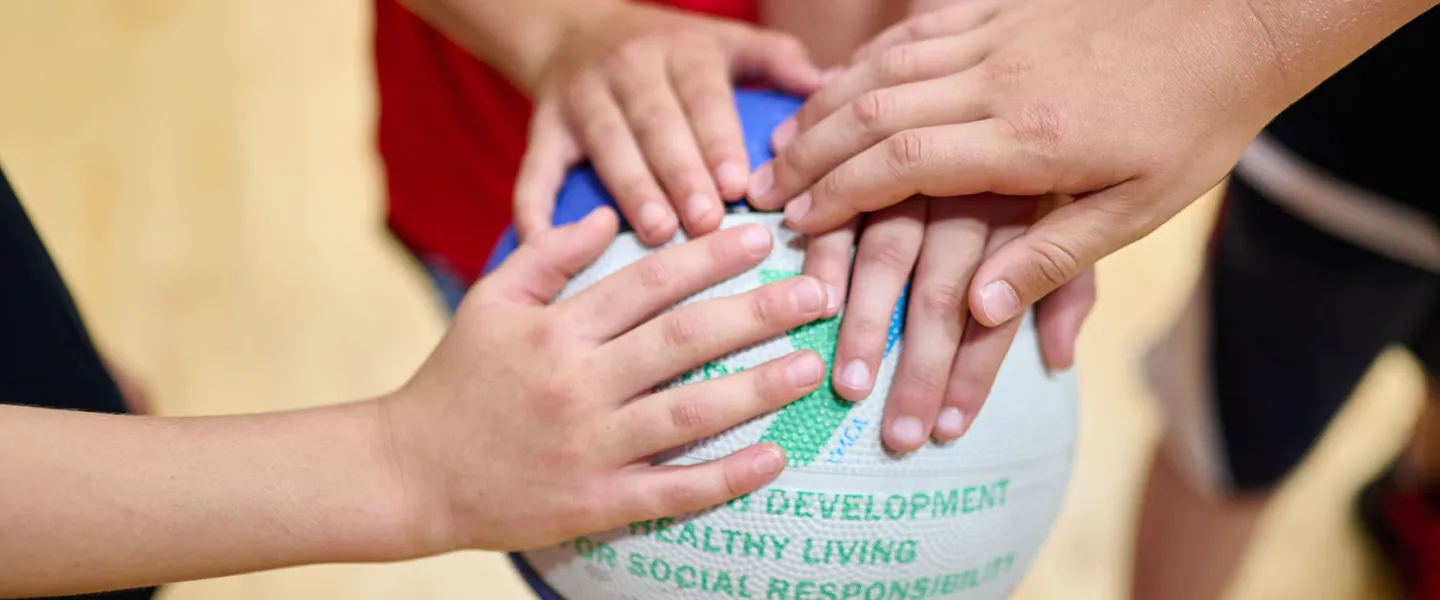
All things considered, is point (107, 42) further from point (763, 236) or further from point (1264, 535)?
point (1264, 535)

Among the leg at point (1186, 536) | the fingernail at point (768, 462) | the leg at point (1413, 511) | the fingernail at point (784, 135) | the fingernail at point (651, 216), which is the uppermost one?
the fingernail at point (651, 216)

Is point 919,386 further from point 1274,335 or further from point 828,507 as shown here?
point 1274,335

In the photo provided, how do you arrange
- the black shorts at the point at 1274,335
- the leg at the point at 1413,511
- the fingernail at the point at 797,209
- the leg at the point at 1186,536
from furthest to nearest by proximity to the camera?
1. the leg at the point at 1413,511
2. the leg at the point at 1186,536
3. the black shorts at the point at 1274,335
4. the fingernail at the point at 797,209

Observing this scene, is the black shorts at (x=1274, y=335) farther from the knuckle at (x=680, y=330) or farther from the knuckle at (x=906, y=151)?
the knuckle at (x=680, y=330)

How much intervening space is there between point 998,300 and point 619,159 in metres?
0.29

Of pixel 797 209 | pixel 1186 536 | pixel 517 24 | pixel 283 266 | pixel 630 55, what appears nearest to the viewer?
pixel 797 209

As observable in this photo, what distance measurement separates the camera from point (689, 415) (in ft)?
2.20

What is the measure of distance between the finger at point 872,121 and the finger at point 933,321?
66 millimetres

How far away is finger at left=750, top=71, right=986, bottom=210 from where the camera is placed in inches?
27.0

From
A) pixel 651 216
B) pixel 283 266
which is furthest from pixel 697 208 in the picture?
pixel 283 266

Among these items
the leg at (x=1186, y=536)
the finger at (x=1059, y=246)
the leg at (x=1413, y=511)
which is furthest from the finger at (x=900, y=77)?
the leg at (x=1413, y=511)

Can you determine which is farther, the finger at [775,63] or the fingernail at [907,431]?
the finger at [775,63]

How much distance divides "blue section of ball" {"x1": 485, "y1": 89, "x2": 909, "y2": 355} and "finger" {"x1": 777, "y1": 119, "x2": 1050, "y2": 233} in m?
0.10

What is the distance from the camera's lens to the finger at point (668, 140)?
0.74 m
